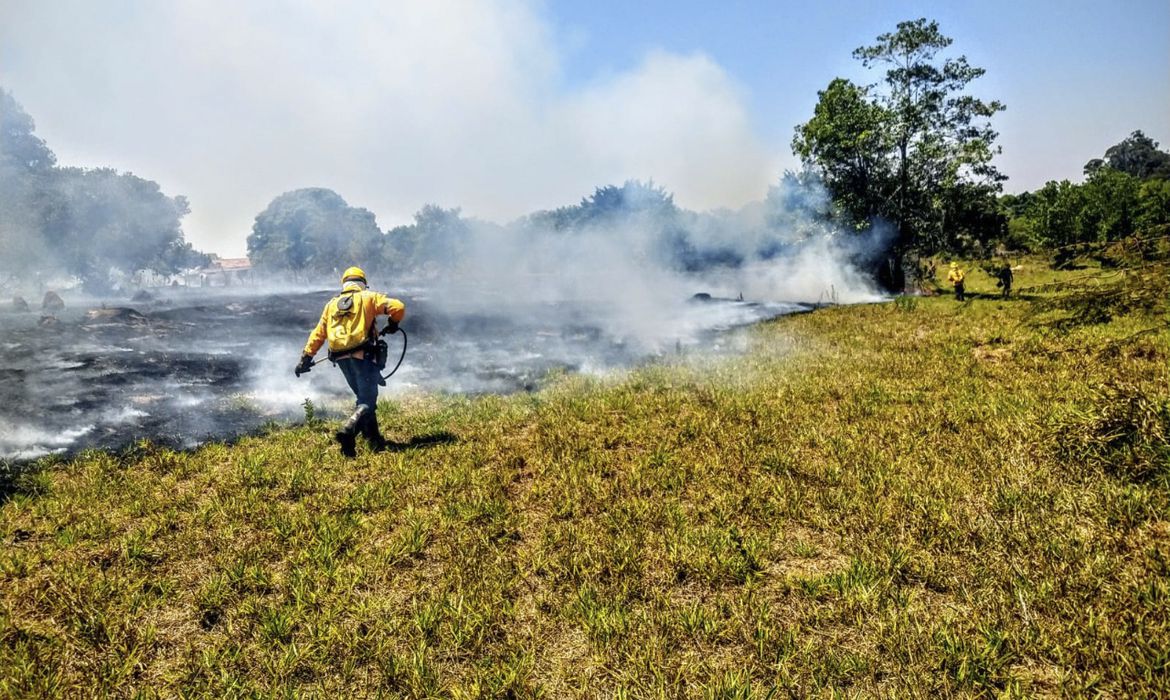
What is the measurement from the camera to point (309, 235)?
364ft

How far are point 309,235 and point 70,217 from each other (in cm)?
6944

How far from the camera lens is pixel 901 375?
8.48m

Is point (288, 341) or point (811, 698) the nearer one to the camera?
point (811, 698)

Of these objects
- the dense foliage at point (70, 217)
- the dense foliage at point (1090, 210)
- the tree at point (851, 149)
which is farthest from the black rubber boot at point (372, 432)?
the dense foliage at point (70, 217)

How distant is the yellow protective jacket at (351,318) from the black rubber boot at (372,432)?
828mm

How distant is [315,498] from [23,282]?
64619mm

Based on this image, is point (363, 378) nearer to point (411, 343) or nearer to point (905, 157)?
point (411, 343)

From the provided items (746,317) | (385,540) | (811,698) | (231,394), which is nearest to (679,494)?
(811,698)

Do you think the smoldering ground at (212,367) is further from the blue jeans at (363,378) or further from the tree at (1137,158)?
the tree at (1137,158)

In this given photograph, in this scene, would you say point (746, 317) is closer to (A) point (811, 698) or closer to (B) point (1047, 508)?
(B) point (1047, 508)

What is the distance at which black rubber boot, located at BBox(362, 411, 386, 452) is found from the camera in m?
6.33

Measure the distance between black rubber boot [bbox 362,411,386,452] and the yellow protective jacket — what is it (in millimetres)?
828

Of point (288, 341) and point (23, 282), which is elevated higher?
point (23, 282)

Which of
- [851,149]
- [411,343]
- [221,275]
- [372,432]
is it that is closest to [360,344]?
[372,432]
